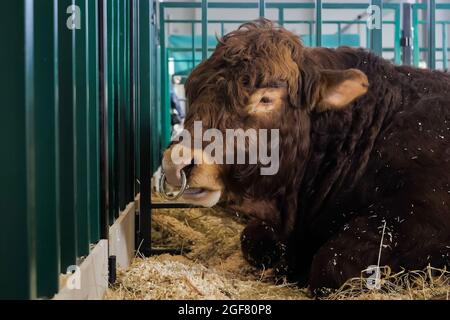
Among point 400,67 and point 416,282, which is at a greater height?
point 400,67

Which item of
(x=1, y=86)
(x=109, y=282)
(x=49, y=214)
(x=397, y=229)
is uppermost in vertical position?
(x=1, y=86)

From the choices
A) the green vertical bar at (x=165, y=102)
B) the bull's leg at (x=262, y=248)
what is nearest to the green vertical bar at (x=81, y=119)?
the bull's leg at (x=262, y=248)

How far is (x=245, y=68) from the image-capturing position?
2416 millimetres

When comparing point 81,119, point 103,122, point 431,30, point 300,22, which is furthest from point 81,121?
point 300,22

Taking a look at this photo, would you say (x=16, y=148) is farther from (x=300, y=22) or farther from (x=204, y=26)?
(x=300, y=22)

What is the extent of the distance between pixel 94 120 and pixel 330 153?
103 centimetres

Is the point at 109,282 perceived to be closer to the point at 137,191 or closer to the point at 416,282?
the point at 416,282

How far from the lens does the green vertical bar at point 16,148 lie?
136cm

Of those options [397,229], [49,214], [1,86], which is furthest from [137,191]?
[1,86]

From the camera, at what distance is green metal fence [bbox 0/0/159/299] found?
137cm

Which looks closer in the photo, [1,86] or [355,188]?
Result: [1,86]

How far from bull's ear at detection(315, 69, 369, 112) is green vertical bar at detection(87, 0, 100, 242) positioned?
94 cm
